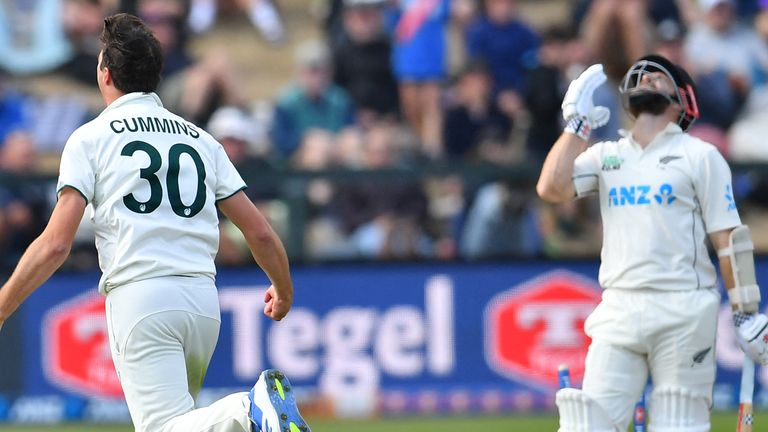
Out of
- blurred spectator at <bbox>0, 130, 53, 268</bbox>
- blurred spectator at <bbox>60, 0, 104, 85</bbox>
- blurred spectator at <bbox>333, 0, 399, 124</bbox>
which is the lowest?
blurred spectator at <bbox>0, 130, 53, 268</bbox>

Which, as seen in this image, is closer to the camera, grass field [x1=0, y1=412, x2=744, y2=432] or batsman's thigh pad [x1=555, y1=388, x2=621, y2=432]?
batsman's thigh pad [x1=555, y1=388, x2=621, y2=432]

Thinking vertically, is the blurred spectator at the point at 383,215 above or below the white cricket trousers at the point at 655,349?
above

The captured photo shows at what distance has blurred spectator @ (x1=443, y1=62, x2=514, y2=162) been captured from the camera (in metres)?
11.8

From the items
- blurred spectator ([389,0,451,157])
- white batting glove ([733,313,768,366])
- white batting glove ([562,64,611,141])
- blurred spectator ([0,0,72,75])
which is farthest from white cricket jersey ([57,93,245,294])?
blurred spectator ([0,0,72,75])

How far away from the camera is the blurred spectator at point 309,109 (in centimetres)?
1188

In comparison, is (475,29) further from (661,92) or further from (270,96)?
(661,92)

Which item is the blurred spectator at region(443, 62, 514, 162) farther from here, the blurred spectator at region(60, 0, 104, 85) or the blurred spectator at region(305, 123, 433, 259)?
the blurred spectator at region(60, 0, 104, 85)

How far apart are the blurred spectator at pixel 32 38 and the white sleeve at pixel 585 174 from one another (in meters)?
7.65

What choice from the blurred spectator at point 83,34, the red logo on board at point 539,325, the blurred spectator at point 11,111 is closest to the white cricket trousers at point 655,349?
the red logo on board at point 539,325

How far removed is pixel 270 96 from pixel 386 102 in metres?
1.29

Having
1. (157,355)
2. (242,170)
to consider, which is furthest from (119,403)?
(157,355)

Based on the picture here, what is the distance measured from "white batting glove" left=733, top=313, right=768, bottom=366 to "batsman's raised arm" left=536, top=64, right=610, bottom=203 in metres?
0.96

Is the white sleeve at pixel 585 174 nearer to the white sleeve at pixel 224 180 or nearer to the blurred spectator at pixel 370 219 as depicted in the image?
the white sleeve at pixel 224 180

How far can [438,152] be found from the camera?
1189 cm
